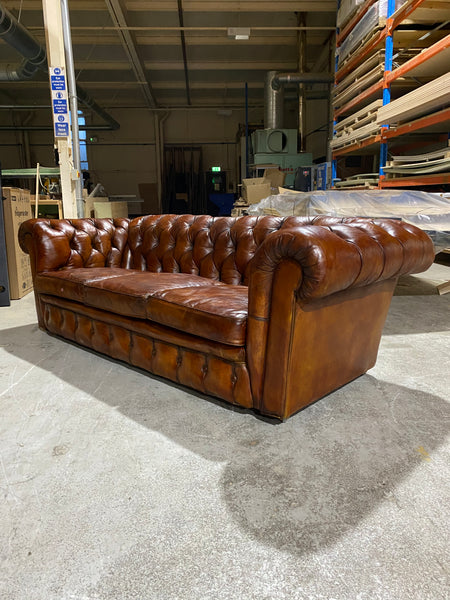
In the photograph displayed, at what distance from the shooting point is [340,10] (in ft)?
19.5

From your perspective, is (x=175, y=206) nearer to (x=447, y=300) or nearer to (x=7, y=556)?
(x=447, y=300)

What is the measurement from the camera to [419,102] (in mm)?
3746

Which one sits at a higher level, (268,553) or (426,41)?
(426,41)

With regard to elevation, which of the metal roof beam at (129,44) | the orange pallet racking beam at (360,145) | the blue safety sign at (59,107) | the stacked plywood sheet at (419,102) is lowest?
the orange pallet racking beam at (360,145)

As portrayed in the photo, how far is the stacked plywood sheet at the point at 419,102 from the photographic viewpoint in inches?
134

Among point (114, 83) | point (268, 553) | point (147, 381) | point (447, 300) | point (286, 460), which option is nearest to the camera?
point (268, 553)

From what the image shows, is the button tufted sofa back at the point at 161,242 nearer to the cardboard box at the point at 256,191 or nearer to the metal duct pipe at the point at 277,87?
the cardboard box at the point at 256,191

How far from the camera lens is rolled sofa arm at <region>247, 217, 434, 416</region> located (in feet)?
4.32

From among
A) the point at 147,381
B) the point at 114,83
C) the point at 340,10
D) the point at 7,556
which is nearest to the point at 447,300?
the point at 147,381

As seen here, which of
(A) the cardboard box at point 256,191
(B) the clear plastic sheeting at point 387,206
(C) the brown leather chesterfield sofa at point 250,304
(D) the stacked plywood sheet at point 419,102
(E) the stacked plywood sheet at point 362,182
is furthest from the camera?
(A) the cardboard box at point 256,191

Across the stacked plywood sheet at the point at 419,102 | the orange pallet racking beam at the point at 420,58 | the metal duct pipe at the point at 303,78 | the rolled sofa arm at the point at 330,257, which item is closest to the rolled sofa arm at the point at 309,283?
the rolled sofa arm at the point at 330,257

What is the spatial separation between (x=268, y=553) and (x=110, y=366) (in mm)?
1402

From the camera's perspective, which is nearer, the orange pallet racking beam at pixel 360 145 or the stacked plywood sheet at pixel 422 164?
the stacked plywood sheet at pixel 422 164

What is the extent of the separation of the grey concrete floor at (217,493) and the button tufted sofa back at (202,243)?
82 cm
